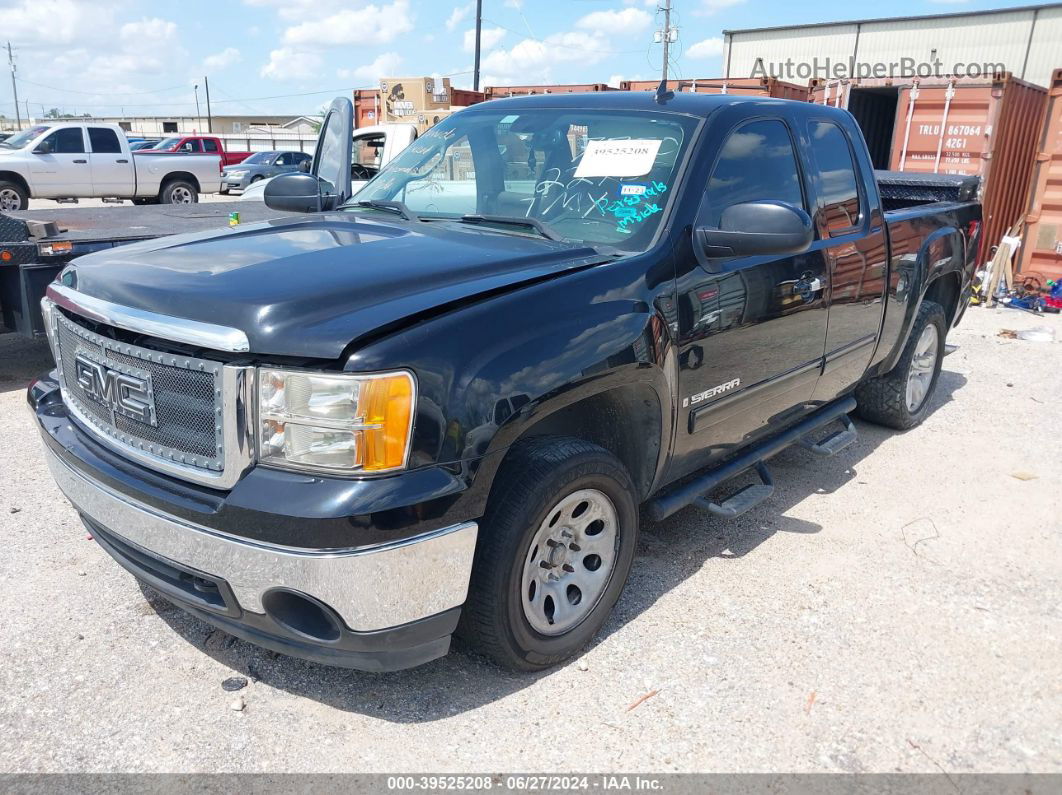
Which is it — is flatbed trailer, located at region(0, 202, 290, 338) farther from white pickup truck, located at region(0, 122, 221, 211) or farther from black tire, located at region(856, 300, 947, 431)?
white pickup truck, located at region(0, 122, 221, 211)

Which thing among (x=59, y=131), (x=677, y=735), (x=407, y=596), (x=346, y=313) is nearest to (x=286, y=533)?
(x=407, y=596)

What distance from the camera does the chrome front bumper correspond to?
224 centimetres

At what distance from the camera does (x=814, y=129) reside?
411 centimetres

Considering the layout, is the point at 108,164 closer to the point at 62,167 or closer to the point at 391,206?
the point at 62,167

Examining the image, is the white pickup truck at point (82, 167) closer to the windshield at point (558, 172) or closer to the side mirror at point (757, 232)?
the windshield at point (558, 172)

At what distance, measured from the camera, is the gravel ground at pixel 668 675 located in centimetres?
256

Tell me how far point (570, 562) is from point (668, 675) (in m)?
0.53

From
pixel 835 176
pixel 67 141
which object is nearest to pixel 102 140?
pixel 67 141

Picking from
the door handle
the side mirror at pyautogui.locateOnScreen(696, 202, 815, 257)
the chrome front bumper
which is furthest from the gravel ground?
the side mirror at pyautogui.locateOnScreen(696, 202, 815, 257)

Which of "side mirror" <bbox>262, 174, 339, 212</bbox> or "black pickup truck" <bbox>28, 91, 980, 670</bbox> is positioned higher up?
"side mirror" <bbox>262, 174, 339, 212</bbox>

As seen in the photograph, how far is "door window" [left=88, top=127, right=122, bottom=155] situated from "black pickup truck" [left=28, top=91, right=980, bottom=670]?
15.6 metres

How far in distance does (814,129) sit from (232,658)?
3484 millimetres

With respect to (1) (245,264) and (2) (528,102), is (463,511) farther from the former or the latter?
(2) (528,102)

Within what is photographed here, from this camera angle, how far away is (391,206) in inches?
146
